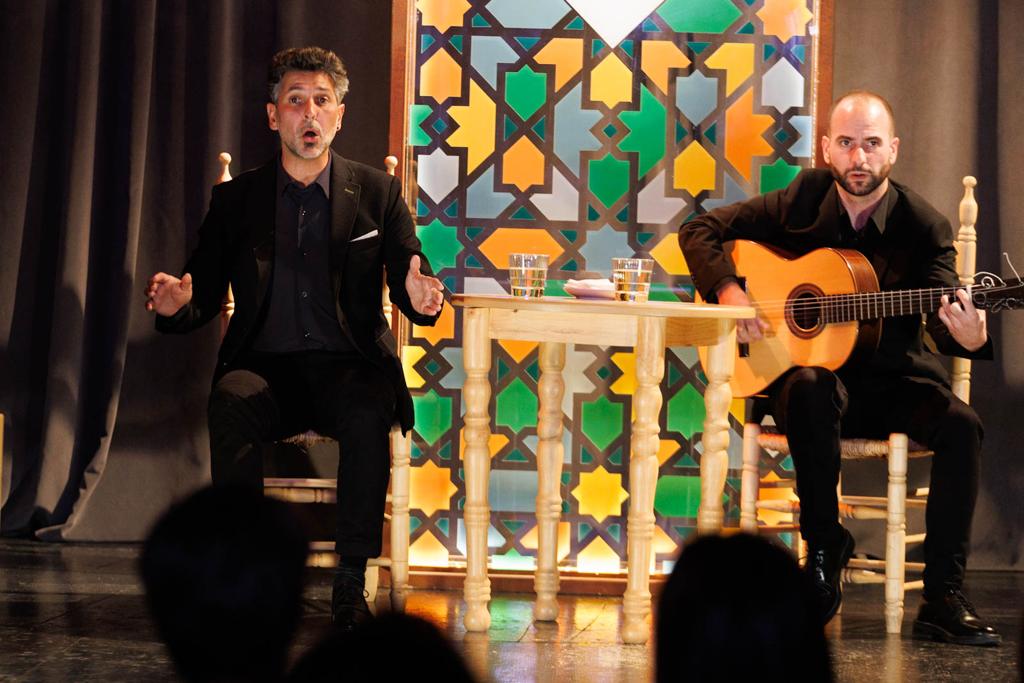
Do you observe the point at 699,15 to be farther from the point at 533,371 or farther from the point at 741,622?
the point at 741,622

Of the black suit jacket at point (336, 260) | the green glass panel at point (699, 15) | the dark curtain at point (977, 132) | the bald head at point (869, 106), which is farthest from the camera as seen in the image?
the dark curtain at point (977, 132)

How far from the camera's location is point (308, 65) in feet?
12.5

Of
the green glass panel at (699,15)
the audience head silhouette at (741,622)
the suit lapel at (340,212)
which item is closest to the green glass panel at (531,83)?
the green glass panel at (699,15)

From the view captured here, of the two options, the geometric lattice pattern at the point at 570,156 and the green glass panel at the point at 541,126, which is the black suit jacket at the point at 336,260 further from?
the green glass panel at the point at 541,126

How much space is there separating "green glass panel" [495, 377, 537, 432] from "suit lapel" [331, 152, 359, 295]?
0.88 metres

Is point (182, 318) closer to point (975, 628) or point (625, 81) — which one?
point (625, 81)

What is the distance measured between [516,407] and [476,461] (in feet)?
2.57

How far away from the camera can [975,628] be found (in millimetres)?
3473

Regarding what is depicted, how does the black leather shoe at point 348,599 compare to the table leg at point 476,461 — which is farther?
the table leg at point 476,461

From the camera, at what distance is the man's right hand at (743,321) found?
3.81 m

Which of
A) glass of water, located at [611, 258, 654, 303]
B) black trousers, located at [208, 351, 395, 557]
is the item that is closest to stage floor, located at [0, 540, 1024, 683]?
black trousers, located at [208, 351, 395, 557]

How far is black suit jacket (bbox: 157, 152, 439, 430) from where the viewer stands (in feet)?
12.0

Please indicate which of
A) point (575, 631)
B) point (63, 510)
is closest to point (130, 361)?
point (63, 510)

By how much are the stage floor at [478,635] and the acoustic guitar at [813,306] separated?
789 millimetres
